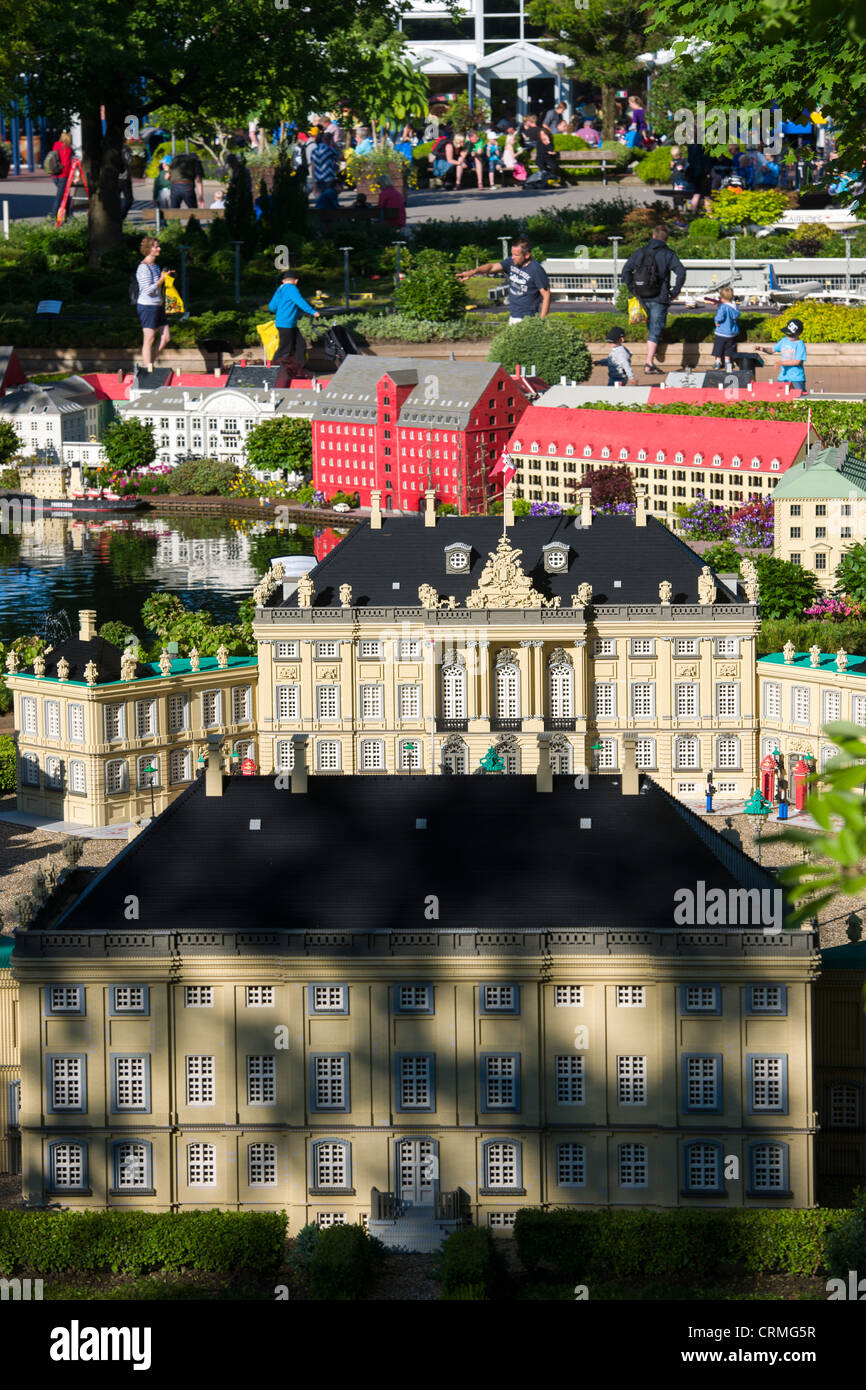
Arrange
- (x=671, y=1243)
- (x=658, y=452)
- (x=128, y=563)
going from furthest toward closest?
(x=128, y=563)
(x=658, y=452)
(x=671, y=1243)

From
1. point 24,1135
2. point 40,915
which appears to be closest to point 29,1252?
point 24,1135

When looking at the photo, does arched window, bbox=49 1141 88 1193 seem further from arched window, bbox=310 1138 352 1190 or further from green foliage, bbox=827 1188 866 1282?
green foliage, bbox=827 1188 866 1282

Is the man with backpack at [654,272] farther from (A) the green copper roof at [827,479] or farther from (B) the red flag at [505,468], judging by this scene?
(A) the green copper roof at [827,479]

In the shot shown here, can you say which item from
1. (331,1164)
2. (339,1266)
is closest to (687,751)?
(331,1164)

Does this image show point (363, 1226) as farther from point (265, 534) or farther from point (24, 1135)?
point (265, 534)

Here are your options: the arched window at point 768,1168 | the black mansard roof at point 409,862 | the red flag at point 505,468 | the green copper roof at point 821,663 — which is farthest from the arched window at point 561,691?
the red flag at point 505,468

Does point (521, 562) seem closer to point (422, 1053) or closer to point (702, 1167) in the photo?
point (422, 1053)
